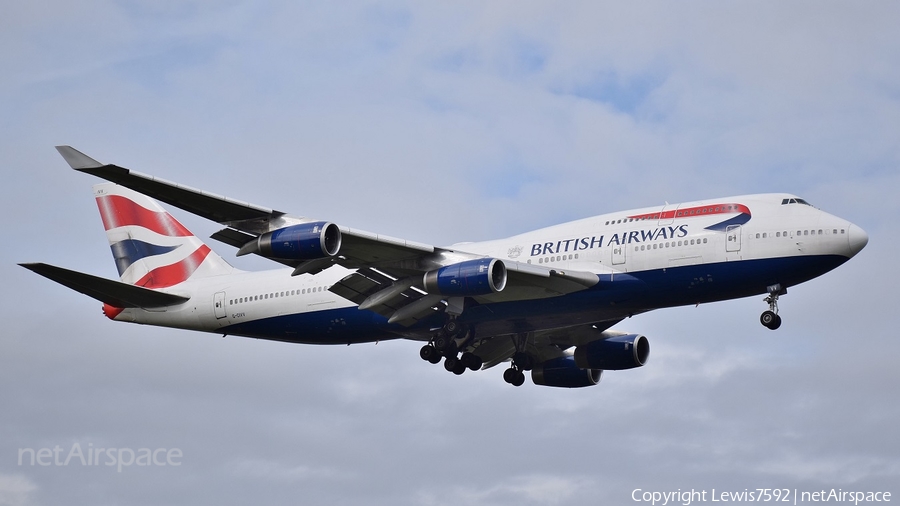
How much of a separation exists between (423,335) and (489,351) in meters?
4.21

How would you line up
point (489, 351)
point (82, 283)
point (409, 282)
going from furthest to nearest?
point (489, 351), point (82, 283), point (409, 282)

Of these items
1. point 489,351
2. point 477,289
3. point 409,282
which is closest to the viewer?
point 477,289

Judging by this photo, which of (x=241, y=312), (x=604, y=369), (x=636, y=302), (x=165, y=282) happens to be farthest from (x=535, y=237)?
(x=165, y=282)

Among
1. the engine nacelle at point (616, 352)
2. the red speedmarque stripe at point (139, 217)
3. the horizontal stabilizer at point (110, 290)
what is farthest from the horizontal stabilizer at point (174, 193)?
the engine nacelle at point (616, 352)

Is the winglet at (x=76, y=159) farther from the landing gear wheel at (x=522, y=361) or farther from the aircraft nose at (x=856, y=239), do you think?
the aircraft nose at (x=856, y=239)

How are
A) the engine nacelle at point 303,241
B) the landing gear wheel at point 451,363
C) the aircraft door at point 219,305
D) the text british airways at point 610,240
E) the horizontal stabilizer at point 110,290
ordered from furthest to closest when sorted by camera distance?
the aircraft door at point 219,305, the landing gear wheel at point 451,363, the horizontal stabilizer at point 110,290, the text british airways at point 610,240, the engine nacelle at point 303,241

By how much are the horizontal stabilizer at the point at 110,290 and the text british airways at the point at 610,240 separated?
51.6ft

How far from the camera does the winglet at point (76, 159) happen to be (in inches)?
1439

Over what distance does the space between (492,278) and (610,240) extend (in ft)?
15.7

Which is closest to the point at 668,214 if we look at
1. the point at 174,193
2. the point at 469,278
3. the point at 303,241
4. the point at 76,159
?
the point at 469,278

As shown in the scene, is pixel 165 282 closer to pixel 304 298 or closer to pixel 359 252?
pixel 304 298

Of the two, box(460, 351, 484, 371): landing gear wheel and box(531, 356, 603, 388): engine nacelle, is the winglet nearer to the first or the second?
box(460, 351, 484, 371): landing gear wheel

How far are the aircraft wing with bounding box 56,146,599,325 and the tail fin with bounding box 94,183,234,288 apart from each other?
10.2 metres

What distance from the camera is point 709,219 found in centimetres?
4153
